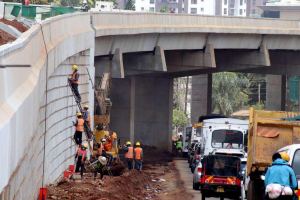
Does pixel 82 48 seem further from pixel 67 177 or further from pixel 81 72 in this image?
pixel 67 177

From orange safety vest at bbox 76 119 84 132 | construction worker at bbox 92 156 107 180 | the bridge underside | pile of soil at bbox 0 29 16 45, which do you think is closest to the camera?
pile of soil at bbox 0 29 16 45

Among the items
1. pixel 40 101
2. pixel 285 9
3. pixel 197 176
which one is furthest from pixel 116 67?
pixel 285 9

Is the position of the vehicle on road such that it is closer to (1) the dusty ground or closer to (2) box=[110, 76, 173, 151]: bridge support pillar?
(1) the dusty ground

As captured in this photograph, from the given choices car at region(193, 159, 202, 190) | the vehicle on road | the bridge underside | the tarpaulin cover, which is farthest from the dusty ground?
the bridge underside

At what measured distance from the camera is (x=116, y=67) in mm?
32750

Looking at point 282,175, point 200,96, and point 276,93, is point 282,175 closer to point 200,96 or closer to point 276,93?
point 200,96

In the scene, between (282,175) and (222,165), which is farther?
(222,165)

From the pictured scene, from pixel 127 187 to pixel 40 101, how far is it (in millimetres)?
11409

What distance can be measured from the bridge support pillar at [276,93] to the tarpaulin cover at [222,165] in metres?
40.7

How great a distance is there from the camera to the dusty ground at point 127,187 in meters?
17.6

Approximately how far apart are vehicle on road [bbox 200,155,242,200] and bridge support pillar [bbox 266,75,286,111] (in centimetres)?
4070

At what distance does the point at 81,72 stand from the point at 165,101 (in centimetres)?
2376

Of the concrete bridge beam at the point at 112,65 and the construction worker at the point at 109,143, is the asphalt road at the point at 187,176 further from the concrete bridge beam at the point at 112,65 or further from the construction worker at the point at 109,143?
the concrete bridge beam at the point at 112,65

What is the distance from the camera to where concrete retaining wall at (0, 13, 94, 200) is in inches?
281
